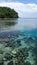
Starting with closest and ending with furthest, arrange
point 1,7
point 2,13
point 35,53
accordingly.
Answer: point 35,53
point 2,13
point 1,7

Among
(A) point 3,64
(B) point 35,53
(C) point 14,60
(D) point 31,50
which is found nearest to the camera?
(A) point 3,64

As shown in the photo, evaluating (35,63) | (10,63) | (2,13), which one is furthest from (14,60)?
(2,13)

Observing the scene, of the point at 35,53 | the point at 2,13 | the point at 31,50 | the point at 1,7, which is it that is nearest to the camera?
the point at 35,53

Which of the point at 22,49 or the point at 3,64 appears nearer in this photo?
the point at 3,64

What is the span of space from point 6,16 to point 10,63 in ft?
371

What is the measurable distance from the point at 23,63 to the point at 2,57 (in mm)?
1762

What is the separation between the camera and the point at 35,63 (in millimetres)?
11258

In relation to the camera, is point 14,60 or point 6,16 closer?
point 14,60

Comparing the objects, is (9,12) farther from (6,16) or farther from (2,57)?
(2,57)

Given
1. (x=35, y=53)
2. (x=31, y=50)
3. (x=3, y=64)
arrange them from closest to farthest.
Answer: (x=3, y=64) → (x=35, y=53) → (x=31, y=50)

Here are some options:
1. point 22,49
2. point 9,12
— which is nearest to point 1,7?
point 9,12

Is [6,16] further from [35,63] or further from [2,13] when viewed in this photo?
[35,63]

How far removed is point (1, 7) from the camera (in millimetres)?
136875

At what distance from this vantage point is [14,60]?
11.7 metres
